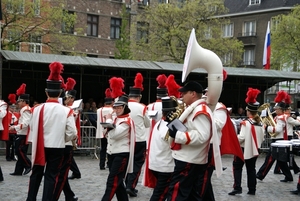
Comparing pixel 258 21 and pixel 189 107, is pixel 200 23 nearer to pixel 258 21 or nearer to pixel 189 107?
pixel 258 21

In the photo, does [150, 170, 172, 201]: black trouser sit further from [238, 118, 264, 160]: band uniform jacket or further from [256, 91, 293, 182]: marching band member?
[256, 91, 293, 182]: marching band member

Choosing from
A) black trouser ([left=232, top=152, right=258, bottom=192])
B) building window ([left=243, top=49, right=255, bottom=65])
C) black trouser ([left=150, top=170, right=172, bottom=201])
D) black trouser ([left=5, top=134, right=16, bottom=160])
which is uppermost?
building window ([left=243, top=49, right=255, bottom=65])

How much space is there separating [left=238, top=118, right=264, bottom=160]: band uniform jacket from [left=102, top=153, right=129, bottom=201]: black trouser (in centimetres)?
352

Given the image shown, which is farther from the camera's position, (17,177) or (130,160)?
(17,177)

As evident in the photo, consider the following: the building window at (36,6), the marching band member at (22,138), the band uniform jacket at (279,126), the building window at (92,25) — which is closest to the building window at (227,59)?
the building window at (92,25)

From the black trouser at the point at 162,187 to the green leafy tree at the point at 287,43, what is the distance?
33.5 m

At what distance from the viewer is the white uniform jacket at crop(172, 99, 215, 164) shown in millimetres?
6801

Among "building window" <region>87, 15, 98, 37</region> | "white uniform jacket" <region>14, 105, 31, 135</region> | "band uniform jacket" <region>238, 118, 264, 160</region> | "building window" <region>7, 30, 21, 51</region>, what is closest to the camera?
"band uniform jacket" <region>238, 118, 264, 160</region>

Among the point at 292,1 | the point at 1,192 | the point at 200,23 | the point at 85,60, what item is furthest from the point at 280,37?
the point at 1,192

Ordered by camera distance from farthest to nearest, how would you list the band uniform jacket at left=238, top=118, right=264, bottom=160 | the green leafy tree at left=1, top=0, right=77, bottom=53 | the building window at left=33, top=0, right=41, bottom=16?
1. the building window at left=33, top=0, right=41, bottom=16
2. the green leafy tree at left=1, top=0, right=77, bottom=53
3. the band uniform jacket at left=238, top=118, right=264, bottom=160

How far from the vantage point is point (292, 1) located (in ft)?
182

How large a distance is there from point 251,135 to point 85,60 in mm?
11046

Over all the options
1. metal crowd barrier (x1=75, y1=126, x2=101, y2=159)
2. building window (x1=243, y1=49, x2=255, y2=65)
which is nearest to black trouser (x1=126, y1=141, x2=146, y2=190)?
metal crowd barrier (x1=75, y1=126, x2=101, y2=159)

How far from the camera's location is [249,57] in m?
59.6
